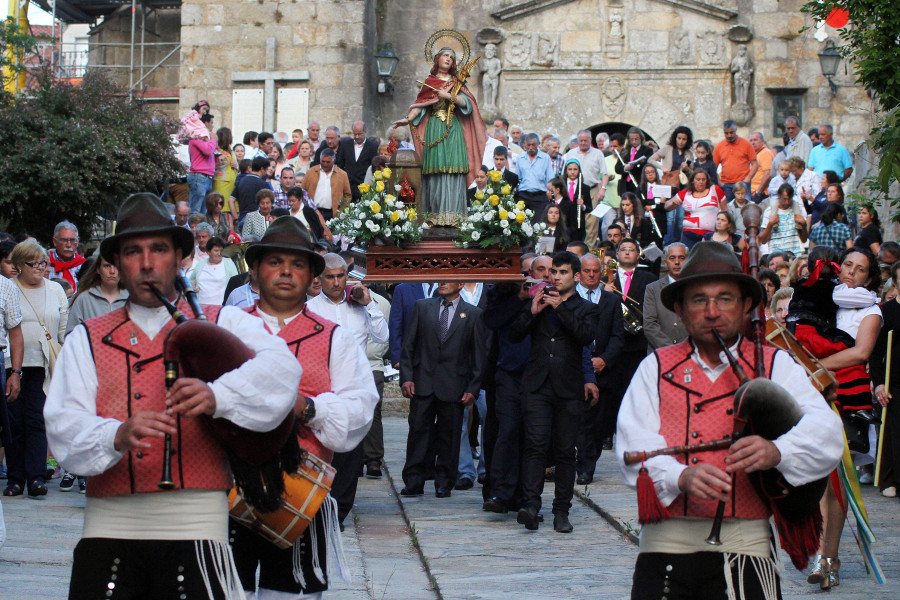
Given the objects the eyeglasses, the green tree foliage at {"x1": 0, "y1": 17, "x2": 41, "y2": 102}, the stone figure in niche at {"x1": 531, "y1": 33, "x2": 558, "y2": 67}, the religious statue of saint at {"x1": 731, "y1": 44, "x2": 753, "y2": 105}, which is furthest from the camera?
the stone figure in niche at {"x1": 531, "y1": 33, "x2": 558, "y2": 67}

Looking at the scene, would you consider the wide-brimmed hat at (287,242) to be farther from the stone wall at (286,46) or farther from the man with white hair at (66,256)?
the stone wall at (286,46)

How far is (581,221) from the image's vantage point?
61.3 ft

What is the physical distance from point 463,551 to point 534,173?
10.9 meters

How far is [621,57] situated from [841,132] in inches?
186

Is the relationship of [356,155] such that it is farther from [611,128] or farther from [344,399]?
[344,399]

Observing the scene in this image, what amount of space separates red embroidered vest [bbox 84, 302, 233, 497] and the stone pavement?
320 cm

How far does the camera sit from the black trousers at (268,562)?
15.6 feet

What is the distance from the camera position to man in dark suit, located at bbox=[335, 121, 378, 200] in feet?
63.1

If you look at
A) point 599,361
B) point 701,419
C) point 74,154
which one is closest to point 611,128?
point 74,154

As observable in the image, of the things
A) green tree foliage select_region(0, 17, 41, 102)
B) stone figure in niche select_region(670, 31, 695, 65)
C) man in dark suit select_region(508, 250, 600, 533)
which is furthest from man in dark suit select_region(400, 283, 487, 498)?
stone figure in niche select_region(670, 31, 695, 65)

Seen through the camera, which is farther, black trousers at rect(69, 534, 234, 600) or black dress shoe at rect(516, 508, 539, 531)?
black dress shoe at rect(516, 508, 539, 531)

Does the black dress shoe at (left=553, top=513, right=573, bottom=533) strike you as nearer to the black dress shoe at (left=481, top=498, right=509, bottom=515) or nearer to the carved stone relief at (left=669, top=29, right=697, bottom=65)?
the black dress shoe at (left=481, top=498, right=509, bottom=515)

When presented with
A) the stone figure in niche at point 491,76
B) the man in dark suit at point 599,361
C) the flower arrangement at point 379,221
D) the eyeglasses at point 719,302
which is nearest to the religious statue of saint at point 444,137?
the flower arrangement at point 379,221

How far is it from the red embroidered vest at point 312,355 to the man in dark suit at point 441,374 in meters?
5.67
